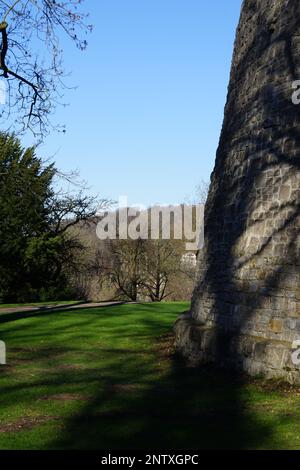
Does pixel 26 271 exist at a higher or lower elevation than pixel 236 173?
lower

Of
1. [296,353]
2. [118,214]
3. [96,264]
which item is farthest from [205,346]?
[118,214]

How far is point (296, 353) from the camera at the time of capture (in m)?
8.88

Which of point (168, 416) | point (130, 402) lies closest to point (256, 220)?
point (130, 402)

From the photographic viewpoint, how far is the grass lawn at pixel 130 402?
6504mm

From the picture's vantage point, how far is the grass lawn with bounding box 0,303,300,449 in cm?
650

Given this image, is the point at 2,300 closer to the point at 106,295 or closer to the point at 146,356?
the point at 106,295

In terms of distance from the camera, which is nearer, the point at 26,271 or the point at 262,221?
the point at 262,221

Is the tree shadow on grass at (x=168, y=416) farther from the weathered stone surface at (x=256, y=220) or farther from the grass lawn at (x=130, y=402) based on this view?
the weathered stone surface at (x=256, y=220)

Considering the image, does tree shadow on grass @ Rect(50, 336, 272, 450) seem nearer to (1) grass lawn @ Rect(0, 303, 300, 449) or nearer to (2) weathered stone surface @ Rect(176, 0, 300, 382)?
(1) grass lawn @ Rect(0, 303, 300, 449)

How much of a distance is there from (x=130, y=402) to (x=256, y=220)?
403cm

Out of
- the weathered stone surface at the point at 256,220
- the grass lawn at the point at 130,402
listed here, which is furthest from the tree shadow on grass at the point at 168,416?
the weathered stone surface at the point at 256,220

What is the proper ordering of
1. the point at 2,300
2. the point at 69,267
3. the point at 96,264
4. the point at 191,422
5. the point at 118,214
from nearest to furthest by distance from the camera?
the point at 191,422, the point at 2,300, the point at 69,267, the point at 96,264, the point at 118,214

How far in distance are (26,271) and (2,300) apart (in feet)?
6.43

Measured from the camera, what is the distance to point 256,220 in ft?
34.7
